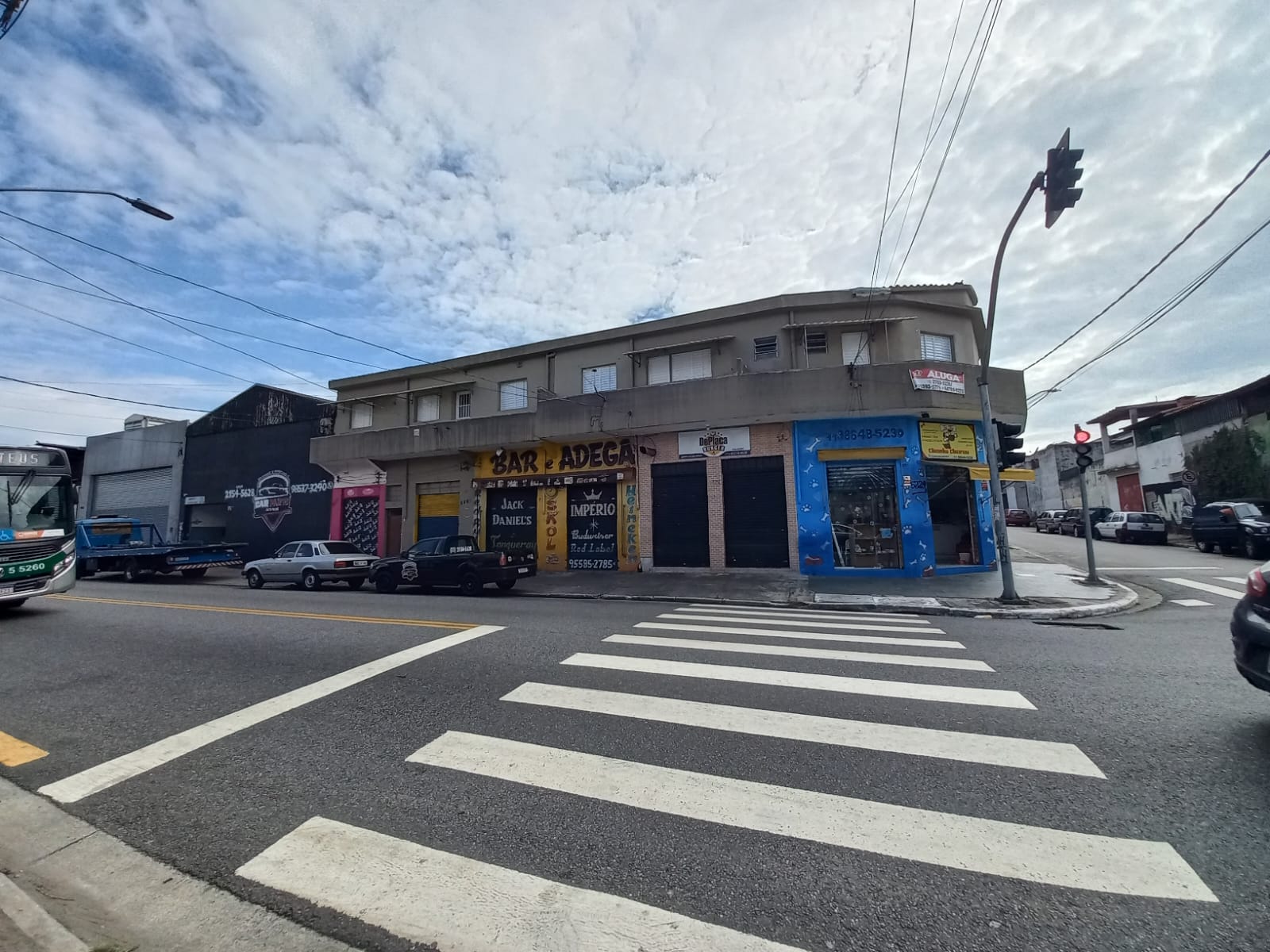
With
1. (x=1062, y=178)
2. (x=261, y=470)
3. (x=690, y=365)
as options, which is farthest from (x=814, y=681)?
(x=261, y=470)

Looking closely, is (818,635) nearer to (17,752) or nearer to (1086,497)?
(17,752)

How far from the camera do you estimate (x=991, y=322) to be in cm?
1137

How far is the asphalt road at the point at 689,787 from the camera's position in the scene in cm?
242

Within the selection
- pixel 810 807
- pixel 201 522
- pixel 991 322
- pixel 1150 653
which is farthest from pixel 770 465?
pixel 201 522

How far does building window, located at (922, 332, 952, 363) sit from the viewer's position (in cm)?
1664

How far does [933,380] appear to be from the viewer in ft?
48.6

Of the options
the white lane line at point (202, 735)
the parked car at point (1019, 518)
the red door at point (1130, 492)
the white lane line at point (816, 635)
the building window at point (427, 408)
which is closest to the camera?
the white lane line at point (202, 735)

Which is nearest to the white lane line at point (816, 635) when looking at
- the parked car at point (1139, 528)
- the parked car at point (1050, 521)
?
the parked car at point (1139, 528)

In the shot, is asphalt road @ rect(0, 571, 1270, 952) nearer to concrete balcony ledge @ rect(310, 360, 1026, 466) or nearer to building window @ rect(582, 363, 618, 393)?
concrete balcony ledge @ rect(310, 360, 1026, 466)

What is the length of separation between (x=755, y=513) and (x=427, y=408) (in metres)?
14.4

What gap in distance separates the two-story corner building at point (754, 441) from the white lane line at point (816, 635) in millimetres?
6629

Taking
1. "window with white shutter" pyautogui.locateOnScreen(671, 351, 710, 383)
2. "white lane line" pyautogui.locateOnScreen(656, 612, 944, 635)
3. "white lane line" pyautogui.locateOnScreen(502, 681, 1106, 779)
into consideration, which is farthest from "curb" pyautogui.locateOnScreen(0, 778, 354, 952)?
"window with white shutter" pyautogui.locateOnScreen(671, 351, 710, 383)

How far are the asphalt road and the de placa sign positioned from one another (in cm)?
1172

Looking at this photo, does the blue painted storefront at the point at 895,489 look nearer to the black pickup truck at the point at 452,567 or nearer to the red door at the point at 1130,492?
the black pickup truck at the point at 452,567
